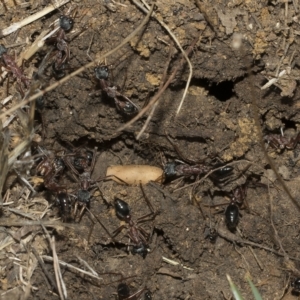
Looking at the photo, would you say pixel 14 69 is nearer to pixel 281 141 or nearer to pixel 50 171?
pixel 50 171

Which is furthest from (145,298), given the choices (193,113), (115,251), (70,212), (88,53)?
(88,53)

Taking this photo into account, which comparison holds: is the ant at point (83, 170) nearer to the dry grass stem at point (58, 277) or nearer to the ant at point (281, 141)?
the dry grass stem at point (58, 277)

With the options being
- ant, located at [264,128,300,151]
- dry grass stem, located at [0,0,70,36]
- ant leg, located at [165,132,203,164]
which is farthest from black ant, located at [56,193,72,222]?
ant, located at [264,128,300,151]

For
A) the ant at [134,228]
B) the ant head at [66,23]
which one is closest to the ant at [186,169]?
the ant at [134,228]

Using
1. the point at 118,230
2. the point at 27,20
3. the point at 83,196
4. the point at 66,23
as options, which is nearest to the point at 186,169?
the point at 118,230

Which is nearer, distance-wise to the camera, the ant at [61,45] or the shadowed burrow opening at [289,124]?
the ant at [61,45]

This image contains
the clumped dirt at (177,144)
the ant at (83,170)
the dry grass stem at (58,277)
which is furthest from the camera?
the ant at (83,170)

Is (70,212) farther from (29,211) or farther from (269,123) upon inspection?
(269,123)
